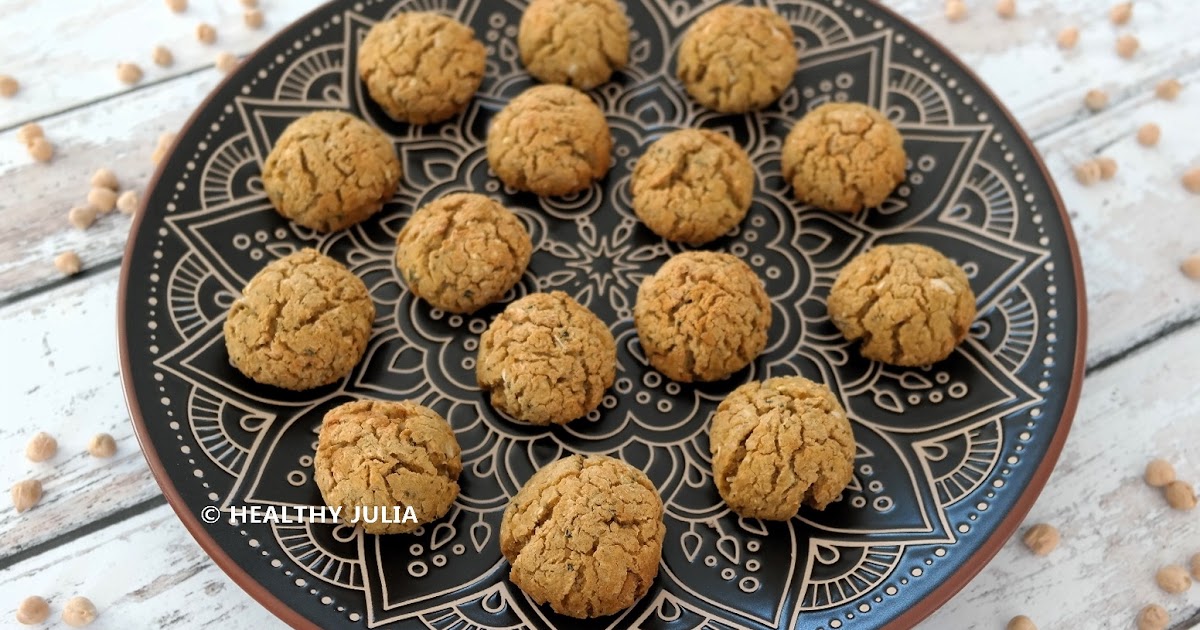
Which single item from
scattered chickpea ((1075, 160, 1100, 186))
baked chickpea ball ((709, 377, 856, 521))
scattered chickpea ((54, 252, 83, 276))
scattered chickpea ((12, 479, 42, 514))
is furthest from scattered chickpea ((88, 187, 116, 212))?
scattered chickpea ((1075, 160, 1100, 186))

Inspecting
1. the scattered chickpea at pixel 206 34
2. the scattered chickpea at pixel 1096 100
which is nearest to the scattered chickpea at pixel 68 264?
the scattered chickpea at pixel 206 34

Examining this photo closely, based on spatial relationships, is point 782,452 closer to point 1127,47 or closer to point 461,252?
point 461,252

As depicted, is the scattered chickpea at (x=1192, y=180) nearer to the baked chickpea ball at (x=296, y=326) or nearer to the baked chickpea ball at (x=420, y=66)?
the baked chickpea ball at (x=420, y=66)

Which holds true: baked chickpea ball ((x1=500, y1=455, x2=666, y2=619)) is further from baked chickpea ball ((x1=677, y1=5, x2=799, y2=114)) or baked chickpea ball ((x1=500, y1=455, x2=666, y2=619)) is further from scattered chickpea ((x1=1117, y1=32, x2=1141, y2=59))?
scattered chickpea ((x1=1117, y1=32, x2=1141, y2=59))

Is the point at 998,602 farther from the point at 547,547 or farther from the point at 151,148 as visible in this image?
the point at 151,148

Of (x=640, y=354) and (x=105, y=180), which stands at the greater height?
(x=105, y=180)

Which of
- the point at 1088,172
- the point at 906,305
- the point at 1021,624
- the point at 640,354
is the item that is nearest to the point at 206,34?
the point at 640,354

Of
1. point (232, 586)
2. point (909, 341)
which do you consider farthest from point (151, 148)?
point (909, 341)
